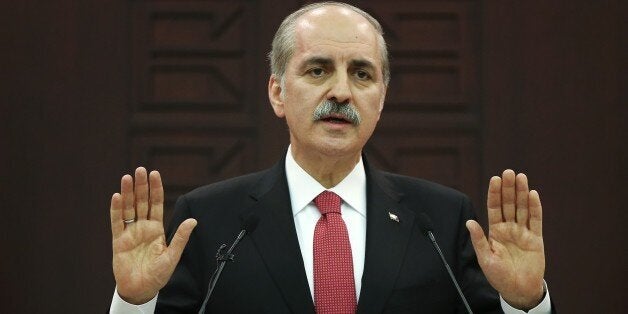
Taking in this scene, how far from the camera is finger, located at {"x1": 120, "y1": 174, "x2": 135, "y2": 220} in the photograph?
→ 91.7 inches

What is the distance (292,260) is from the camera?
251 cm

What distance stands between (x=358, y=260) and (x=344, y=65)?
54cm

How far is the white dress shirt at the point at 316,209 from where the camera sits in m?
2.56

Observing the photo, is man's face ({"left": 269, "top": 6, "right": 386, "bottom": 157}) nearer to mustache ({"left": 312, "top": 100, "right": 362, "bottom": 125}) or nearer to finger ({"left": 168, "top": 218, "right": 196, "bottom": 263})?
mustache ({"left": 312, "top": 100, "right": 362, "bottom": 125})

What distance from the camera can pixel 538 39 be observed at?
424 cm

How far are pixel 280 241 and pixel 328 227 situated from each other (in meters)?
0.14

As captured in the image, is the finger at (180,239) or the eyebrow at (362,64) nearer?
the finger at (180,239)

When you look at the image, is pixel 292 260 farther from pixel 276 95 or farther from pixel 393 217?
pixel 276 95

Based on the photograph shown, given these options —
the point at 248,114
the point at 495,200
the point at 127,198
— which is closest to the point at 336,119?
the point at 495,200

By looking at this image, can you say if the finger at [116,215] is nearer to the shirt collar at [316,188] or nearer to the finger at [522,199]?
the shirt collar at [316,188]

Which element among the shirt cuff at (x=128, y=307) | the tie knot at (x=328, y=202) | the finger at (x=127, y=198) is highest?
the finger at (x=127, y=198)

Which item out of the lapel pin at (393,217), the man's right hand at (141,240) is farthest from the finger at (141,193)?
the lapel pin at (393,217)

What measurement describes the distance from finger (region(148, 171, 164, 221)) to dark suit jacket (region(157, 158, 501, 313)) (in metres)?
0.23

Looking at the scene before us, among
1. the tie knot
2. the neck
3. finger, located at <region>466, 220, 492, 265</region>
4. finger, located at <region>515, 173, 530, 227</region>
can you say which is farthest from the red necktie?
finger, located at <region>515, 173, 530, 227</region>
